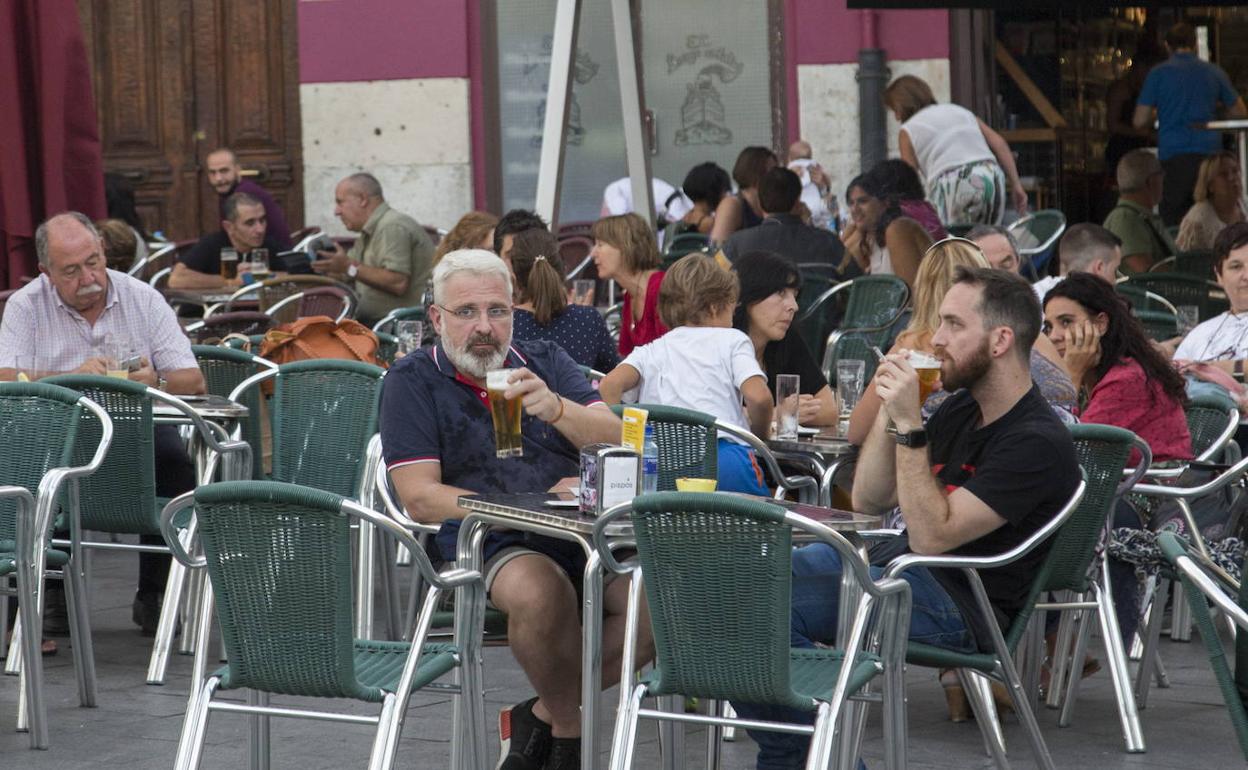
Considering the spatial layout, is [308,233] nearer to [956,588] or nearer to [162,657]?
[162,657]

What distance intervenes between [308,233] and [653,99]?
105 inches

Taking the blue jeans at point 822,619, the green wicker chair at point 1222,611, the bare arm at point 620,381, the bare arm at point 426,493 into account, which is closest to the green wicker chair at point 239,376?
the bare arm at point 620,381

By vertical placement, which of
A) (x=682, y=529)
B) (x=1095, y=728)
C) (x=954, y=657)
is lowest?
(x=1095, y=728)

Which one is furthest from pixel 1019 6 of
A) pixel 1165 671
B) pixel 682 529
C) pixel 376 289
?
pixel 682 529

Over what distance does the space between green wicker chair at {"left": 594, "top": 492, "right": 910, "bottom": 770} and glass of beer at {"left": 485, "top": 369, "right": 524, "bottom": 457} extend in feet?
2.80

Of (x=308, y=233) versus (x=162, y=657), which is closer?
(x=162, y=657)

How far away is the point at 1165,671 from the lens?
6.21 m

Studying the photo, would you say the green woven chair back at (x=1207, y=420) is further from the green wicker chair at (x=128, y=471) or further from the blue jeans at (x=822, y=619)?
the green wicker chair at (x=128, y=471)

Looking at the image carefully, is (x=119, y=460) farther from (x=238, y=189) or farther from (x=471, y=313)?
(x=238, y=189)

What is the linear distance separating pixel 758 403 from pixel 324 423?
1406 millimetres

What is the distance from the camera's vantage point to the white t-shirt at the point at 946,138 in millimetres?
10914

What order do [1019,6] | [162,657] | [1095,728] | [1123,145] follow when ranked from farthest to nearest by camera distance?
[1123,145], [1019,6], [162,657], [1095,728]

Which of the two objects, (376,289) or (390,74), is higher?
(390,74)

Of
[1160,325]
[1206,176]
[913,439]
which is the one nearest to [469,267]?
[913,439]
